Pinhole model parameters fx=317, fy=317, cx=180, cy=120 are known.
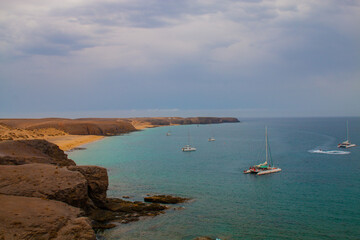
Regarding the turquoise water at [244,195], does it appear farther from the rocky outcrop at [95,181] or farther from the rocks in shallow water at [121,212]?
the rocky outcrop at [95,181]

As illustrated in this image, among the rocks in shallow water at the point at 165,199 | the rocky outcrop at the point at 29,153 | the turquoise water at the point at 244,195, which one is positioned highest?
the rocky outcrop at the point at 29,153

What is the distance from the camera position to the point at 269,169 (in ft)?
187

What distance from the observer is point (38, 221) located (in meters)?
20.0

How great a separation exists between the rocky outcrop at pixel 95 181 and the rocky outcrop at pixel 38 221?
824 centimetres

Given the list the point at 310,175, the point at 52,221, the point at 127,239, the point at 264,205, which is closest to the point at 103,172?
the point at 127,239

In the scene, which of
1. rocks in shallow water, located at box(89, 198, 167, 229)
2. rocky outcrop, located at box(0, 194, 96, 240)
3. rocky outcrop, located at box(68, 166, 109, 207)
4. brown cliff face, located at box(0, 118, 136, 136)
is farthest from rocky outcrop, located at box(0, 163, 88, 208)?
brown cliff face, located at box(0, 118, 136, 136)

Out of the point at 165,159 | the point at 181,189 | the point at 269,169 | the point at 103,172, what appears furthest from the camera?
the point at 165,159

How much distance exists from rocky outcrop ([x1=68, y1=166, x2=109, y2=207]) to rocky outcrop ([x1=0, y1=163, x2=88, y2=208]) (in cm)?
295

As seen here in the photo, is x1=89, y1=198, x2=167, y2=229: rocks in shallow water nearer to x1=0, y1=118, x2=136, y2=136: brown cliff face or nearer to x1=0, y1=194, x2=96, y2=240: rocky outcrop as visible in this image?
x1=0, y1=194, x2=96, y2=240: rocky outcrop

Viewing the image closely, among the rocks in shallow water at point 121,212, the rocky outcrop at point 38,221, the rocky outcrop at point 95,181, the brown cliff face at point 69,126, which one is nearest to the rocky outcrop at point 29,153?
the rocky outcrop at point 95,181

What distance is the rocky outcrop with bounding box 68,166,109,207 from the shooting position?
103 ft

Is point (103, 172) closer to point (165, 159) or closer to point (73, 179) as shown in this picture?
point (73, 179)

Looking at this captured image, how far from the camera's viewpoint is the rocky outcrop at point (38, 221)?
18859mm

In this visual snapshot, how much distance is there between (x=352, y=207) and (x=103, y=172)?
27046mm
